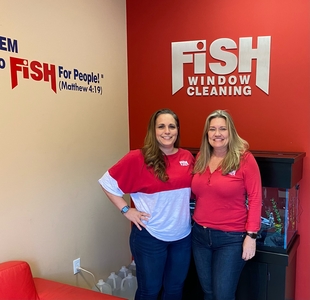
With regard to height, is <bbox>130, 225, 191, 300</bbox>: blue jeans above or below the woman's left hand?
below

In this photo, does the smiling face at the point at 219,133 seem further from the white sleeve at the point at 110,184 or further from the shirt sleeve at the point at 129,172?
the white sleeve at the point at 110,184

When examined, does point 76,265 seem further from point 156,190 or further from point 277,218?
point 277,218

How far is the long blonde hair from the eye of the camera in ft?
6.31

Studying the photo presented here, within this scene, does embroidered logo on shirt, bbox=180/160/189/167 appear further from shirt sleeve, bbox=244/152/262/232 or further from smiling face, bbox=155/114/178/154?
shirt sleeve, bbox=244/152/262/232

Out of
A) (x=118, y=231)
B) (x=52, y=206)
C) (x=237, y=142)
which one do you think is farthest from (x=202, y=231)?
(x=118, y=231)

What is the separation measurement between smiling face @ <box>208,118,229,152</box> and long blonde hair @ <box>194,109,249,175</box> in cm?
2

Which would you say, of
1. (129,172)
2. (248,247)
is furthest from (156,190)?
(248,247)

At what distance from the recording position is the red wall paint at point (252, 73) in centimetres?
246

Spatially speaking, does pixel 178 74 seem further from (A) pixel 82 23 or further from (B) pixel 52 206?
(B) pixel 52 206

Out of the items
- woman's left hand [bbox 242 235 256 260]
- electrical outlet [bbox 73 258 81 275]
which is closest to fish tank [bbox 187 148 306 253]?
woman's left hand [bbox 242 235 256 260]

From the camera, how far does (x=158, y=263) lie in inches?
80.3

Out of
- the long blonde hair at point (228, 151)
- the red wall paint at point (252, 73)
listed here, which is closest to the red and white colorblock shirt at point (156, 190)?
the long blonde hair at point (228, 151)

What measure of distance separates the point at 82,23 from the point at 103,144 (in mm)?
922

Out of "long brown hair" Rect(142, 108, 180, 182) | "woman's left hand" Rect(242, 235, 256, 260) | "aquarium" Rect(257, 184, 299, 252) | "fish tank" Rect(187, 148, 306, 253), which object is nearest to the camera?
"woman's left hand" Rect(242, 235, 256, 260)
